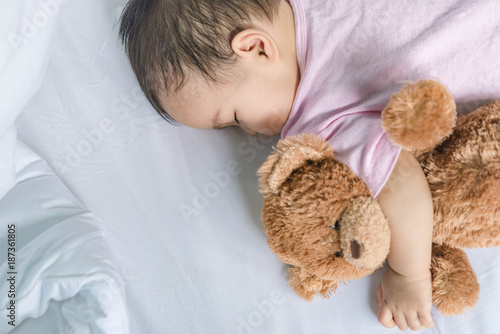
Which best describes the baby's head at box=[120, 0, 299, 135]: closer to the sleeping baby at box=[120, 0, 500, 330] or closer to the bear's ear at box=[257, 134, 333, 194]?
the sleeping baby at box=[120, 0, 500, 330]

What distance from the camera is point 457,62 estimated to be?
0.91m

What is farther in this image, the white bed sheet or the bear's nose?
the white bed sheet

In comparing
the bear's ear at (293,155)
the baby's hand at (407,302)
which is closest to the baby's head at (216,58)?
the bear's ear at (293,155)

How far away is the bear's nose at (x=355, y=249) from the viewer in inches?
32.0

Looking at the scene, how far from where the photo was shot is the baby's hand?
35.6 inches

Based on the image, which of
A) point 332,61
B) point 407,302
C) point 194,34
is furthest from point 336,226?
point 194,34

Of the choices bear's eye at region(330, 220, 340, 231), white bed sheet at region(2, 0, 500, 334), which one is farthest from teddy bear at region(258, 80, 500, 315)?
white bed sheet at region(2, 0, 500, 334)

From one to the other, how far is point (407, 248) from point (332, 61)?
1.24 ft

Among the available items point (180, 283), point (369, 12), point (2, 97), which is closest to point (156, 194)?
point (180, 283)

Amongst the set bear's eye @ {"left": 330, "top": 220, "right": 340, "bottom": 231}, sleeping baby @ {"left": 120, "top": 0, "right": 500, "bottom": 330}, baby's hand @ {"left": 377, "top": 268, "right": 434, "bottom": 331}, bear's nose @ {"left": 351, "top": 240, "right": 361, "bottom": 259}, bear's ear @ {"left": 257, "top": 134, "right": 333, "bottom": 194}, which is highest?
sleeping baby @ {"left": 120, "top": 0, "right": 500, "bottom": 330}

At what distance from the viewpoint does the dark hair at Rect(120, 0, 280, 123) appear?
0.90 m

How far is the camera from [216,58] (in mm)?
901

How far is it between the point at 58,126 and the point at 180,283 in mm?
468

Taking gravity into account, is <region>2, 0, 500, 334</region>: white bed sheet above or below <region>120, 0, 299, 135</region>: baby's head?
below
